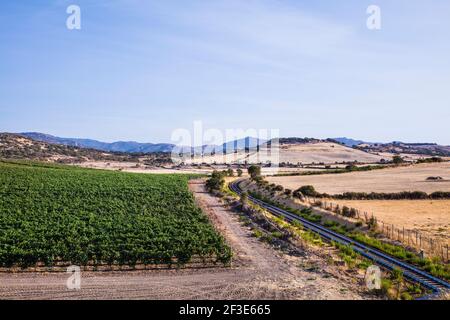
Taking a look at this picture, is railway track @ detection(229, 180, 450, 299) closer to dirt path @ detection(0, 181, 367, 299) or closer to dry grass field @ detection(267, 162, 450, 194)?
dirt path @ detection(0, 181, 367, 299)

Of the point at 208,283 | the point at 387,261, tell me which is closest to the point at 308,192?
the point at 387,261

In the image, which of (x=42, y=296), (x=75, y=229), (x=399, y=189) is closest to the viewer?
(x=42, y=296)

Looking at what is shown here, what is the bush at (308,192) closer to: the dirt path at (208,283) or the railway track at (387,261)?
the railway track at (387,261)

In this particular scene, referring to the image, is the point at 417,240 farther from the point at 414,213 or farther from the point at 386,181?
the point at 386,181
